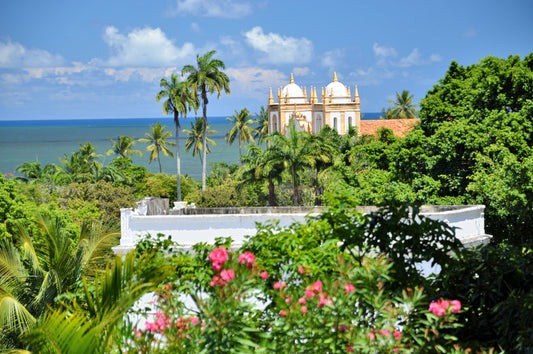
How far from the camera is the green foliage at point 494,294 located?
15.0 feet

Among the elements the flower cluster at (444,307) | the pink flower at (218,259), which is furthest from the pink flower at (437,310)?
the pink flower at (218,259)

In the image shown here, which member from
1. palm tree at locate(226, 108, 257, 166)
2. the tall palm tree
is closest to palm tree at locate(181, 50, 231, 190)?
the tall palm tree

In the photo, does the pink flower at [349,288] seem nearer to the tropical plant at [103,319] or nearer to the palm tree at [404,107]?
the tropical plant at [103,319]

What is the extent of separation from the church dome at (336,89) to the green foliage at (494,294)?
70.5m

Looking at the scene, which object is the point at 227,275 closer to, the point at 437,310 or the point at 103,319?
the point at 103,319

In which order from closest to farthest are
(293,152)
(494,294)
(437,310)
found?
(437,310)
(494,294)
(293,152)

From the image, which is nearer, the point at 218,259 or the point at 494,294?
the point at 218,259

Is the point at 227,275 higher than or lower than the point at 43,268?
higher

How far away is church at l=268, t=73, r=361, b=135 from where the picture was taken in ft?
242

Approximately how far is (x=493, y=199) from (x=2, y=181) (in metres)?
15.2

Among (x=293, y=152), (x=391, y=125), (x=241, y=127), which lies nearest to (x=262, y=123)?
(x=241, y=127)

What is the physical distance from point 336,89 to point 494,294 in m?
71.3

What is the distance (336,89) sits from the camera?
74.9 meters

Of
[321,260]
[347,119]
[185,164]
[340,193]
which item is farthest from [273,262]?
[185,164]
